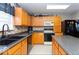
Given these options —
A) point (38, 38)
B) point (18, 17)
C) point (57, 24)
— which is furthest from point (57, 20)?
point (18, 17)

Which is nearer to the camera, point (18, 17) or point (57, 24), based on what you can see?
point (18, 17)

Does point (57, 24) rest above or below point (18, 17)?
below

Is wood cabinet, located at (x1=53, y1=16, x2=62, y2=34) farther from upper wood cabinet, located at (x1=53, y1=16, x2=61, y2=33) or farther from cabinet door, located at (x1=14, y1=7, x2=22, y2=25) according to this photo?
cabinet door, located at (x1=14, y1=7, x2=22, y2=25)

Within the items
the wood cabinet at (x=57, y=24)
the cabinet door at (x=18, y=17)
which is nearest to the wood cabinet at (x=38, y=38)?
the wood cabinet at (x=57, y=24)

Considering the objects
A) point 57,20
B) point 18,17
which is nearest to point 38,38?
point 57,20

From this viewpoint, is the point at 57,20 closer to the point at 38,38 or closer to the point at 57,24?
the point at 57,24

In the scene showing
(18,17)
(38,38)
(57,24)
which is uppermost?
(18,17)

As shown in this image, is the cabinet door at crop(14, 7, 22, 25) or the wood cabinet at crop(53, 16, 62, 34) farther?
the wood cabinet at crop(53, 16, 62, 34)

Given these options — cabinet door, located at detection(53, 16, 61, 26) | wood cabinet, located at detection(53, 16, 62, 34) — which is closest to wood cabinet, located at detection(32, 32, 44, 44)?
wood cabinet, located at detection(53, 16, 62, 34)

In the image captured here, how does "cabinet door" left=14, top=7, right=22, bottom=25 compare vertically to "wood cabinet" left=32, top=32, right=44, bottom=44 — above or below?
above

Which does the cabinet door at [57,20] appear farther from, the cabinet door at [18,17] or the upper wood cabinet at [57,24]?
the cabinet door at [18,17]

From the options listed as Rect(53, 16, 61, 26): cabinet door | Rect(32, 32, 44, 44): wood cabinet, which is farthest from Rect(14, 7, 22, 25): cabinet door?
Rect(53, 16, 61, 26): cabinet door

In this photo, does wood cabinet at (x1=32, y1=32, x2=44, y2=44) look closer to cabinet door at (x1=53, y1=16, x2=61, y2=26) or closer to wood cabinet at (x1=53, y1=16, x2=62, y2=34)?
wood cabinet at (x1=53, y1=16, x2=62, y2=34)
